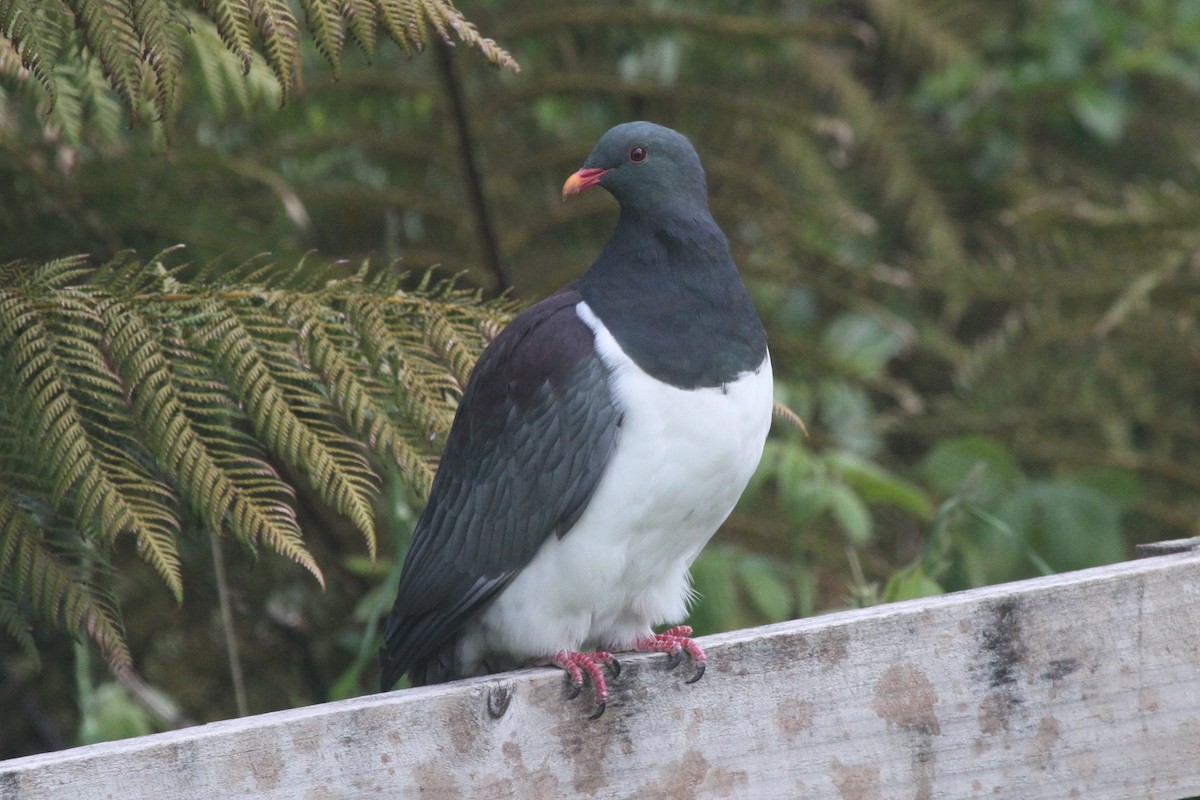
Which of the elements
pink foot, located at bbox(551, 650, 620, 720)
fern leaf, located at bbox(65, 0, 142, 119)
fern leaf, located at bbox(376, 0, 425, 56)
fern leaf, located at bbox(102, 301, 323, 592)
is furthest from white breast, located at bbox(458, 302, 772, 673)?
fern leaf, located at bbox(65, 0, 142, 119)

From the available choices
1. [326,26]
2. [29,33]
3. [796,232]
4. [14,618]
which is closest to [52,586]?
[14,618]

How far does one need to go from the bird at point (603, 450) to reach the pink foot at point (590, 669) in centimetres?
1

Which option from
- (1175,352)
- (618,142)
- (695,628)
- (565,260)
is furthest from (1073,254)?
(618,142)

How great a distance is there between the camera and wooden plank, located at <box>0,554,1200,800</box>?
1872 mm

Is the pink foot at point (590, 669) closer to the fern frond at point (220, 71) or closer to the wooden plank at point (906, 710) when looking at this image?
the wooden plank at point (906, 710)

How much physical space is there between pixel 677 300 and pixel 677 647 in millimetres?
559

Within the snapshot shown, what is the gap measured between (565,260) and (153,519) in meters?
1.99

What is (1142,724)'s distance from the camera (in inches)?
76.9

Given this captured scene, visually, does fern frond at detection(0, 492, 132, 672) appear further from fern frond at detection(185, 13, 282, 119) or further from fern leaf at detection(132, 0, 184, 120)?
fern frond at detection(185, 13, 282, 119)

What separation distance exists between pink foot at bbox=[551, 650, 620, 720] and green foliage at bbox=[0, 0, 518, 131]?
2.94 feet

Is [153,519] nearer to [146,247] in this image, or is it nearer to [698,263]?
[698,263]

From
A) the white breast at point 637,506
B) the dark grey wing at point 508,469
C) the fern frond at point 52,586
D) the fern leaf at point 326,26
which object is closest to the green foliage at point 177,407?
the fern frond at point 52,586

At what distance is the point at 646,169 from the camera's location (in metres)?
2.39

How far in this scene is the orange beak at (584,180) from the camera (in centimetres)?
243
